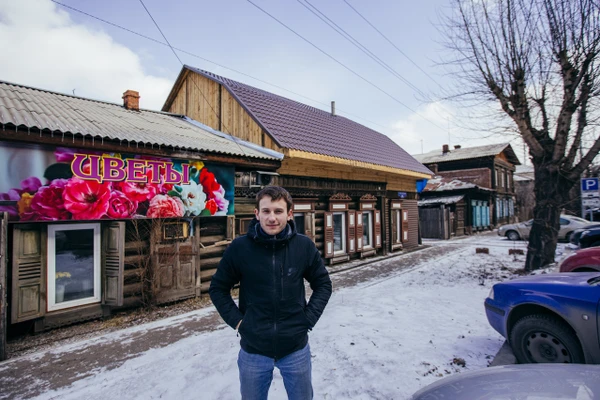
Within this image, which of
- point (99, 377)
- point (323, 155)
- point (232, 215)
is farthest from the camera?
point (323, 155)

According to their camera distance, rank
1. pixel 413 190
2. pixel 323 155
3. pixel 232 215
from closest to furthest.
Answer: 1. pixel 232 215
2. pixel 323 155
3. pixel 413 190

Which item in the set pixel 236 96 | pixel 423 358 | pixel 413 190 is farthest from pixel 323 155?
pixel 413 190

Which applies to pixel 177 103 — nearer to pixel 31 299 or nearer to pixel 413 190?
pixel 31 299

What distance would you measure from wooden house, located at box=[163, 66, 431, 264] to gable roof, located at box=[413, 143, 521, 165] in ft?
50.0

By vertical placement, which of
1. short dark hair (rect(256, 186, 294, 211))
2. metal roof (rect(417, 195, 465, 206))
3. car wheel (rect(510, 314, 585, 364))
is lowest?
car wheel (rect(510, 314, 585, 364))

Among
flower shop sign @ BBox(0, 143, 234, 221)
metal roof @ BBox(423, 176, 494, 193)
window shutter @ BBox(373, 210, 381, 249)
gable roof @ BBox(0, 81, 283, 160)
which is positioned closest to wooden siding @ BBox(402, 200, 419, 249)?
window shutter @ BBox(373, 210, 381, 249)

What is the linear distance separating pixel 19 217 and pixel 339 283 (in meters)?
6.66

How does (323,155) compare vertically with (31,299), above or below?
above

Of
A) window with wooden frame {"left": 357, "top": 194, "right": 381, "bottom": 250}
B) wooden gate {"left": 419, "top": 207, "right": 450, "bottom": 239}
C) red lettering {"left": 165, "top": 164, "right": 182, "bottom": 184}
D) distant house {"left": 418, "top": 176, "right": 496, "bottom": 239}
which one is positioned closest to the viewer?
red lettering {"left": 165, "top": 164, "right": 182, "bottom": 184}

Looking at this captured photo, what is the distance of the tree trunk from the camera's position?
26.3 ft

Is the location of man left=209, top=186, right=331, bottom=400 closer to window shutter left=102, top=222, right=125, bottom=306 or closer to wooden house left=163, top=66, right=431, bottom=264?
window shutter left=102, top=222, right=125, bottom=306

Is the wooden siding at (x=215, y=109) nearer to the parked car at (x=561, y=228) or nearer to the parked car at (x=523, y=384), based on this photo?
the parked car at (x=523, y=384)

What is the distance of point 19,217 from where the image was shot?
15.5ft

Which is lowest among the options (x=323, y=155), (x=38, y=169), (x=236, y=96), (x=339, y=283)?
(x=339, y=283)
